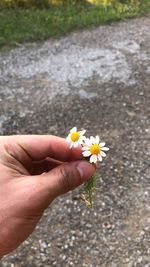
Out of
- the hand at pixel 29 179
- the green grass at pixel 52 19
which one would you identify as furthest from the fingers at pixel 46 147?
the green grass at pixel 52 19

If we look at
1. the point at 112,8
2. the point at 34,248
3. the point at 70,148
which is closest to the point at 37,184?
the point at 70,148

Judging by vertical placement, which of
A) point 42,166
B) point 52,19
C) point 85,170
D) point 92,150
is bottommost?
point 52,19

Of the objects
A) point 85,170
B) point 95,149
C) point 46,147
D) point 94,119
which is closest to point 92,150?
point 95,149

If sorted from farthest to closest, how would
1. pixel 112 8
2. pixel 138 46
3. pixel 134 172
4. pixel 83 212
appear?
pixel 112 8 → pixel 138 46 → pixel 134 172 → pixel 83 212

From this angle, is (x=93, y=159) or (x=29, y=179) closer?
(x=93, y=159)

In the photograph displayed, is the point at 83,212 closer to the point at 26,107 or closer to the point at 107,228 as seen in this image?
the point at 107,228

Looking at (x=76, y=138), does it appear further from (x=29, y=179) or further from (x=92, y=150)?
(x=29, y=179)
